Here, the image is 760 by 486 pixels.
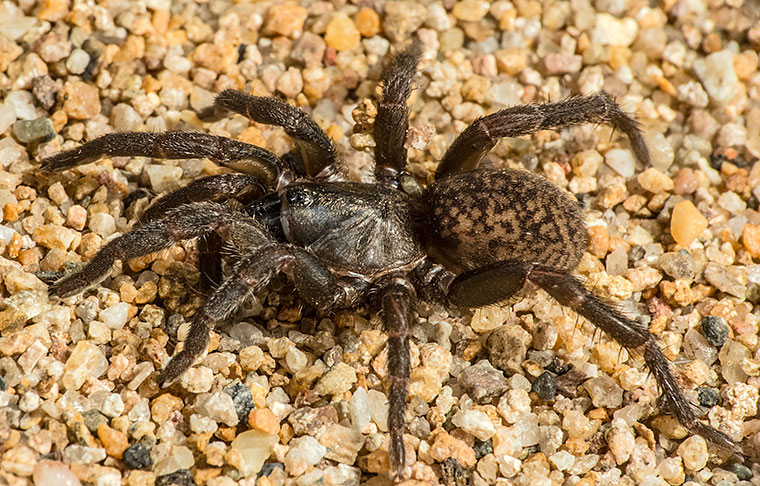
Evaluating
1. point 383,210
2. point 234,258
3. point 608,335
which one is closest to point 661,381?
point 608,335

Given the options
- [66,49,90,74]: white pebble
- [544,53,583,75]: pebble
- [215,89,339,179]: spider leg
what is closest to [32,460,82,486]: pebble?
[215,89,339,179]: spider leg

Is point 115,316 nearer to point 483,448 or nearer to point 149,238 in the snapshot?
point 149,238

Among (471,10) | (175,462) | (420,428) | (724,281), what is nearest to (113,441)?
(175,462)

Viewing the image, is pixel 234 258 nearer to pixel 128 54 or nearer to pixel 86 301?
pixel 86 301

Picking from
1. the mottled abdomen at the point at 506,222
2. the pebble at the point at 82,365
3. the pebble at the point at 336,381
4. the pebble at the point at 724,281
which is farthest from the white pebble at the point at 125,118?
the pebble at the point at 724,281

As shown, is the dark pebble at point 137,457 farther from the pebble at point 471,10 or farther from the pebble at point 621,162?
the pebble at point 471,10

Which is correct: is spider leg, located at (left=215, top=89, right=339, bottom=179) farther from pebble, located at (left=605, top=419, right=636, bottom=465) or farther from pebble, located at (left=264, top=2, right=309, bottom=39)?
pebble, located at (left=605, top=419, right=636, bottom=465)
